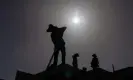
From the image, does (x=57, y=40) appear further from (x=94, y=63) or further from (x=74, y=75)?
(x=94, y=63)

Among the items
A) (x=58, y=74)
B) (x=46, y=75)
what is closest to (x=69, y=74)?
(x=58, y=74)

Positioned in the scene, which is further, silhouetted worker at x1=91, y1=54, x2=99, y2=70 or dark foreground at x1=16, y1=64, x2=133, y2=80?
silhouetted worker at x1=91, y1=54, x2=99, y2=70

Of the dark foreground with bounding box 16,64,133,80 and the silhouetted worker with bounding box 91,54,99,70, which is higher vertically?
the silhouetted worker with bounding box 91,54,99,70

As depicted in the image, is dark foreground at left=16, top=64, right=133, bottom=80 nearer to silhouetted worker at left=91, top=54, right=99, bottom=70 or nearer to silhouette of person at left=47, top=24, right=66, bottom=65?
silhouette of person at left=47, top=24, right=66, bottom=65

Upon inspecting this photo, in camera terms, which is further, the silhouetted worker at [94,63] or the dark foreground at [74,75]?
the silhouetted worker at [94,63]

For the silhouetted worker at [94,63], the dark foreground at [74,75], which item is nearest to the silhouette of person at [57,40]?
the dark foreground at [74,75]

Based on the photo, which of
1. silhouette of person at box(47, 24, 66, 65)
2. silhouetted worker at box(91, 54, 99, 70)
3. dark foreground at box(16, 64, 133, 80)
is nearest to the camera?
dark foreground at box(16, 64, 133, 80)

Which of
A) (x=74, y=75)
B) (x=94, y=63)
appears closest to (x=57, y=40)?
(x=74, y=75)

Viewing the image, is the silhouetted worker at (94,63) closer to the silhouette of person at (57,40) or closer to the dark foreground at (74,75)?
the dark foreground at (74,75)

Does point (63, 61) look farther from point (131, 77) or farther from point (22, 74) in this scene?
point (131, 77)

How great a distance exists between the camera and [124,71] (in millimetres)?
12352

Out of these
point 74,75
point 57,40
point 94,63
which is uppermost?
point 57,40

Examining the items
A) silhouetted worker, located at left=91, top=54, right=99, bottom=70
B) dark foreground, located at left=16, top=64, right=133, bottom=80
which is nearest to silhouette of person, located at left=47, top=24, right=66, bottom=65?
dark foreground, located at left=16, top=64, right=133, bottom=80

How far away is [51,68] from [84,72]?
2.21m
